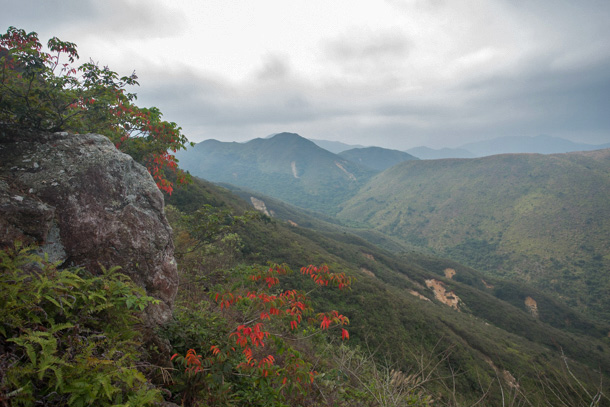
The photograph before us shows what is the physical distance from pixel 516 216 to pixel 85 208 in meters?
128

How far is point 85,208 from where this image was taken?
4.08 m

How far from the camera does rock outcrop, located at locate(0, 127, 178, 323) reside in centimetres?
354

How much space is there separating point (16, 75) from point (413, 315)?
84.8ft

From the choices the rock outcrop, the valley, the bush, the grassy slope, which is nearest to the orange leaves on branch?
the bush

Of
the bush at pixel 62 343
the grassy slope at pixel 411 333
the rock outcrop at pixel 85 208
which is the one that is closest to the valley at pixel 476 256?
the grassy slope at pixel 411 333

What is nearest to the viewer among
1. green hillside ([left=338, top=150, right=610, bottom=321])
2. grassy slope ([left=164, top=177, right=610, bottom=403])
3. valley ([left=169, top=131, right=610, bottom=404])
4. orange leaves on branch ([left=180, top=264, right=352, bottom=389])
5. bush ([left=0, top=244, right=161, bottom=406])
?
bush ([left=0, top=244, right=161, bottom=406])

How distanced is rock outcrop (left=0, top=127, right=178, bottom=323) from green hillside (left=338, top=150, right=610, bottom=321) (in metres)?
93.9

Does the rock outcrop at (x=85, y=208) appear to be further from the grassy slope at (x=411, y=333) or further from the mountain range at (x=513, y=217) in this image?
the mountain range at (x=513, y=217)

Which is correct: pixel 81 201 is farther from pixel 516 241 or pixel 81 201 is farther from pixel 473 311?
pixel 516 241

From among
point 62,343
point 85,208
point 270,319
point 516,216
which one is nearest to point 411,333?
point 270,319

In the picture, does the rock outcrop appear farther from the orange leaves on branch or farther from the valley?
the valley

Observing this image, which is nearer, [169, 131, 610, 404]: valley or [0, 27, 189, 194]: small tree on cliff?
[0, 27, 189, 194]: small tree on cliff

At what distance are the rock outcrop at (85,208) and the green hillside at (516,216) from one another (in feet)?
308

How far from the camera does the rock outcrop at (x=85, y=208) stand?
354 centimetres
